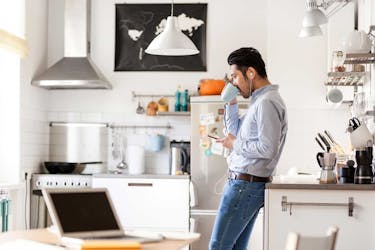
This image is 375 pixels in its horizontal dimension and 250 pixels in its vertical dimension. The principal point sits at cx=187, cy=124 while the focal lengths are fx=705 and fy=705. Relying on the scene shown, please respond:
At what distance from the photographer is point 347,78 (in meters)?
5.25

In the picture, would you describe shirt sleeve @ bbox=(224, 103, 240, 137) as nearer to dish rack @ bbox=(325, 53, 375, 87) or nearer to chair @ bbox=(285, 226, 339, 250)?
dish rack @ bbox=(325, 53, 375, 87)

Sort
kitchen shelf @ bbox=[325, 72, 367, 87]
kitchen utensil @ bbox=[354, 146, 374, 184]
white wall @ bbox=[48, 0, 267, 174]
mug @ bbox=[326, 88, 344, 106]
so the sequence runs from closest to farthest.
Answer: kitchen utensil @ bbox=[354, 146, 374, 184] → kitchen shelf @ bbox=[325, 72, 367, 87] → mug @ bbox=[326, 88, 344, 106] → white wall @ bbox=[48, 0, 267, 174]

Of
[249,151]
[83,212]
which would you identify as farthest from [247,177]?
[83,212]

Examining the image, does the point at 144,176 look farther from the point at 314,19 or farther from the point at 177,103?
the point at 314,19

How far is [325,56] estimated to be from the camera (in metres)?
6.43

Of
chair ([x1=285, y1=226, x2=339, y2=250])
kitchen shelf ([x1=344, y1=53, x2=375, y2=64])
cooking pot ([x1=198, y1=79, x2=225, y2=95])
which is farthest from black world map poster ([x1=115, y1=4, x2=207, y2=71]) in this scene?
chair ([x1=285, y1=226, x2=339, y2=250])

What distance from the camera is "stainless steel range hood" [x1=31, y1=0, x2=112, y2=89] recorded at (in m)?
6.46

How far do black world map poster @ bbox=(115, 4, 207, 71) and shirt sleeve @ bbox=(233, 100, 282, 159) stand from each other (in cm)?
319

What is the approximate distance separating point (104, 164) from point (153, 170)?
0.48 metres

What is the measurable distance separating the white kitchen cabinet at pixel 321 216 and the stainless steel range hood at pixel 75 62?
3.05m

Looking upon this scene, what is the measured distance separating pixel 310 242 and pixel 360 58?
2351 mm

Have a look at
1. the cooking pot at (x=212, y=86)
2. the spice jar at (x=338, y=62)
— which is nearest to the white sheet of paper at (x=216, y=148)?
the cooking pot at (x=212, y=86)

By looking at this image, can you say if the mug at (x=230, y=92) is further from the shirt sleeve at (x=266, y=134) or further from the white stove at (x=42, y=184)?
the white stove at (x=42, y=184)

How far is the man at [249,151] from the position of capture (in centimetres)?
361
